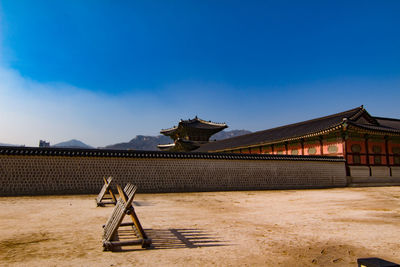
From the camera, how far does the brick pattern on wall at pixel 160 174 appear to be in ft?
44.4

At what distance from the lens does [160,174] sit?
1588 cm

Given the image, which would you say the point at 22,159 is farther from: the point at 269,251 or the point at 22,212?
the point at 269,251

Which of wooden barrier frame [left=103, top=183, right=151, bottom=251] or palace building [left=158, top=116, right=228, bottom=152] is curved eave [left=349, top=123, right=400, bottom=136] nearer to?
wooden barrier frame [left=103, top=183, right=151, bottom=251]

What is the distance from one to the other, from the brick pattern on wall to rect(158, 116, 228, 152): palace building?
23.9 metres

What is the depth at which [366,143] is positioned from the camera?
2072cm

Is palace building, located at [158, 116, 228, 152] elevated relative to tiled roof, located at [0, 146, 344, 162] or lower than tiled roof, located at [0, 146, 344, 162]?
elevated

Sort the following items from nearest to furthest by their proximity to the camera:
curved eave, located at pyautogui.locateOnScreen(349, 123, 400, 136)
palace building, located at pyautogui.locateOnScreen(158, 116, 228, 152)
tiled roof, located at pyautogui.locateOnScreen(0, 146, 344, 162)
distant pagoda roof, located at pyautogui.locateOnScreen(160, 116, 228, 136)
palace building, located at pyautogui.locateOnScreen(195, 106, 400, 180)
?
tiled roof, located at pyautogui.locateOnScreen(0, 146, 344, 162) → curved eave, located at pyautogui.locateOnScreen(349, 123, 400, 136) → palace building, located at pyautogui.locateOnScreen(195, 106, 400, 180) → palace building, located at pyautogui.locateOnScreen(158, 116, 228, 152) → distant pagoda roof, located at pyautogui.locateOnScreen(160, 116, 228, 136)

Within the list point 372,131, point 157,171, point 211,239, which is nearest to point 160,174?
point 157,171

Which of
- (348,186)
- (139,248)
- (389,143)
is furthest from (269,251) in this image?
(389,143)

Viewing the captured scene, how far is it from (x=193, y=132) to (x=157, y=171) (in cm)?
2869

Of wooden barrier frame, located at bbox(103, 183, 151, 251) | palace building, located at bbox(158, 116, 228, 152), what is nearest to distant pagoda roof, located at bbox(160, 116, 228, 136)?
palace building, located at bbox(158, 116, 228, 152)

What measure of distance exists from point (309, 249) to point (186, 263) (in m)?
2.26

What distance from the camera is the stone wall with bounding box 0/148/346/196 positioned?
44.6 feet

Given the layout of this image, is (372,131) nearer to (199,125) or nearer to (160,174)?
(160,174)
